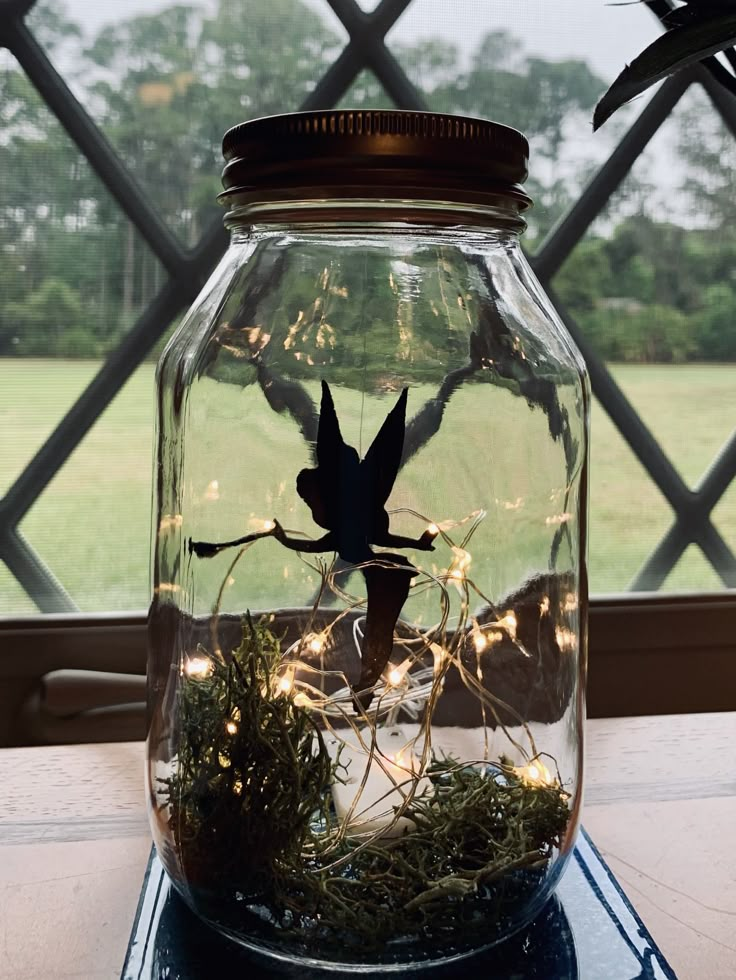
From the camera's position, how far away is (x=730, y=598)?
98 centimetres

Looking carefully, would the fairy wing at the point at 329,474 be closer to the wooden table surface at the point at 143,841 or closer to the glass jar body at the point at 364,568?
the glass jar body at the point at 364,568

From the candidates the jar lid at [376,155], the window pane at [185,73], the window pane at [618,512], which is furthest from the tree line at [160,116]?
the jar lid at [376,155]

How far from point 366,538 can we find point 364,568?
0.02 metres

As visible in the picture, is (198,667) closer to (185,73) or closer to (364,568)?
(364,568)

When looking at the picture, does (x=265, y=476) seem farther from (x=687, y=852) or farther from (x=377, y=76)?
(x=377, y=76)

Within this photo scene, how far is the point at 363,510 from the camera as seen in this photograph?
0.39m

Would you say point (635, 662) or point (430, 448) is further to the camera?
point (635, 662)

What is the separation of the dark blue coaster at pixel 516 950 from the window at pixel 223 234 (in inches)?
19.3

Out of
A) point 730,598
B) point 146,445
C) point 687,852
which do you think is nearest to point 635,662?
point 730,598

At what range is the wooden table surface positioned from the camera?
44cm

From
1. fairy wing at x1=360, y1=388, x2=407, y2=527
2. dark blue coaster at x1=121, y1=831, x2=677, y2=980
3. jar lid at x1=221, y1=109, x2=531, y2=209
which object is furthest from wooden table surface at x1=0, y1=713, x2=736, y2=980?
jar lid at x1=221, y1=109, x2=531, y2=209

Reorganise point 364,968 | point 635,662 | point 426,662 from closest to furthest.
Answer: point 364,968 → point 426,662 → point 635,662

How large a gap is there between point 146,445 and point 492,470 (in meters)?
0.57

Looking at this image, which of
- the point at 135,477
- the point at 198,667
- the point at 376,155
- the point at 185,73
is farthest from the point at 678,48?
the point at 135,477
